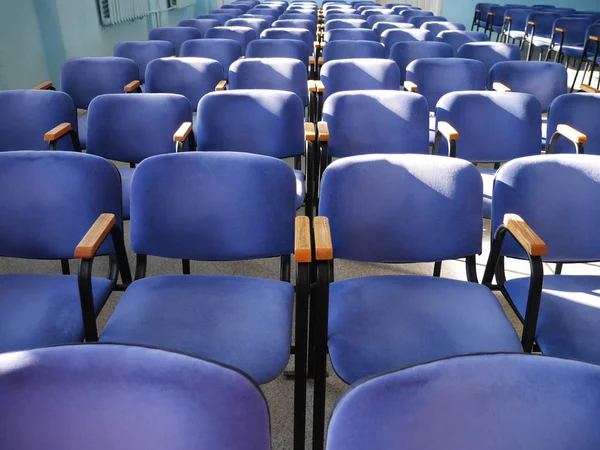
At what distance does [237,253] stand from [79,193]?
1.80 ft

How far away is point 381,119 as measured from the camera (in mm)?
2471

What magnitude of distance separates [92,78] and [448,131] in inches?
95.6

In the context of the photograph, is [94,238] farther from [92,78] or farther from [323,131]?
[92,78]

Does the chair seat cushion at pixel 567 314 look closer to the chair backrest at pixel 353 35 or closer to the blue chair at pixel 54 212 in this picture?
the blue chair at pixel 54 212

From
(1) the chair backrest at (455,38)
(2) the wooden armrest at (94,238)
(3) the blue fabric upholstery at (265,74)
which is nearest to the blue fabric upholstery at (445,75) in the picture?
(3) the blue fabric upholstery at (265,74)

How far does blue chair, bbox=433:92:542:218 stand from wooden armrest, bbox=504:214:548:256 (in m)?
0.98

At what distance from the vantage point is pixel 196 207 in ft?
5.26

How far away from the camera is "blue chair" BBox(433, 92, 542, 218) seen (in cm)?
247

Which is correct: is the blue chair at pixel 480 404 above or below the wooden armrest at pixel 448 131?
above

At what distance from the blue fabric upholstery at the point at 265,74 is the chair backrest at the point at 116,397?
2.74 metres

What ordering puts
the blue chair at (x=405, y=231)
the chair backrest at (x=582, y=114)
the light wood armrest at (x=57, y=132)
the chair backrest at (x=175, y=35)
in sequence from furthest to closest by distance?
1. the chair backrest at (x=175, y=35)
2. the chair backrest at (x=582, y=114)
3. the light wood armrest at (x=57, y=132)
4. the blue chair at (x=405, y=231)

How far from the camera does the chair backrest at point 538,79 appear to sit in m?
3.33

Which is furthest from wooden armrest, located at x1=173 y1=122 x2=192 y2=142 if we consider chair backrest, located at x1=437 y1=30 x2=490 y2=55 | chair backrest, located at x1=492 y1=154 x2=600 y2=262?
chair backrest, located at x1=437 y1=30 x2=490 y2=55

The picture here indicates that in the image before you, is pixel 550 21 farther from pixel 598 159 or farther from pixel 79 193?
pixel 79 193
